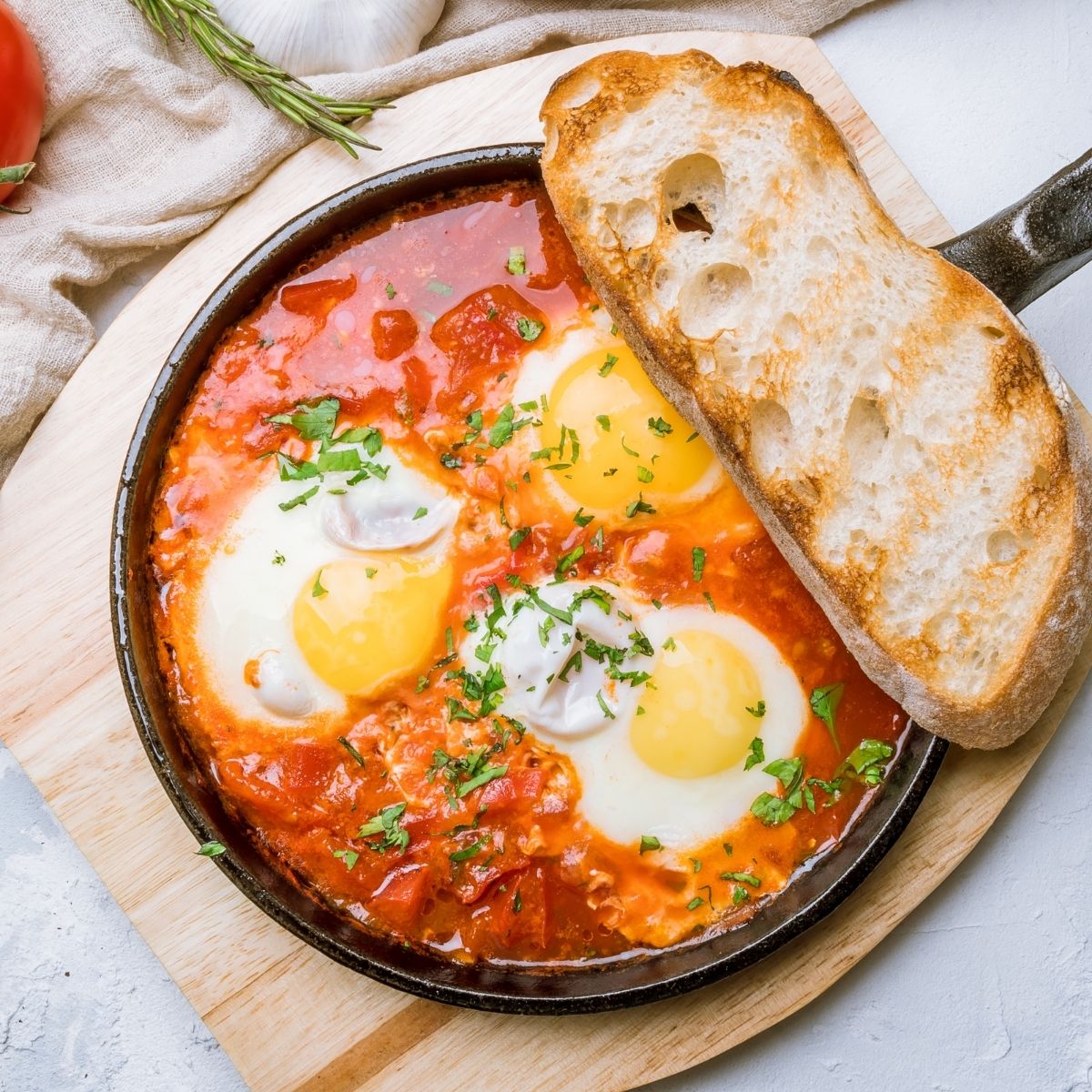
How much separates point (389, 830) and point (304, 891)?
0.85 ft

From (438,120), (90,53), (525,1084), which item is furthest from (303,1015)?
(90,53)

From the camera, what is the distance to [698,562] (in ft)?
8.27

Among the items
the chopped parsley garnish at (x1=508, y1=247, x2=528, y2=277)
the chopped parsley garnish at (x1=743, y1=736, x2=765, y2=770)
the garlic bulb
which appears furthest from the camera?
the garlic bulb

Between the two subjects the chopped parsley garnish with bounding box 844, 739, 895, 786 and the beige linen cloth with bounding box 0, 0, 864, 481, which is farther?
the beige linen cloth with bounding box 0, 0, 864, 481

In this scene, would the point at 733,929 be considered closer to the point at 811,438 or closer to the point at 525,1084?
the point at 525,1084

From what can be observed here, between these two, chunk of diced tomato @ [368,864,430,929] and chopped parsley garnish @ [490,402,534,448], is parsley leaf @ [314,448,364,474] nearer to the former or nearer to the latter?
chopped parsley garnish @ [490,402,534,448]

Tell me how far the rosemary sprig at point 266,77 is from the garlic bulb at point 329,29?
0.15ft

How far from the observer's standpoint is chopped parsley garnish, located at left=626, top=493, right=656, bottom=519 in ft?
8.23

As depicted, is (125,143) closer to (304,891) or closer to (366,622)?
(366,622)

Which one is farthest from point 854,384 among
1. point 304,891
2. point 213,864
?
point 213,864

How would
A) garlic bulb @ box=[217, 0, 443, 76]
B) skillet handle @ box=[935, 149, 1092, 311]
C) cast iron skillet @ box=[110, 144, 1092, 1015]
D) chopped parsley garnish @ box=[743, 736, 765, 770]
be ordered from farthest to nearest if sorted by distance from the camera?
1. garlic bulb @ box=[217, 0, 443, 76]
2. chopped parsley garnish @ box=[743, 736, 765, 770]
3. cast iron skillet @ box=[110, 144, 1092, 1015]
4. skillet handle @ box=[935, 149, 1092, 311]

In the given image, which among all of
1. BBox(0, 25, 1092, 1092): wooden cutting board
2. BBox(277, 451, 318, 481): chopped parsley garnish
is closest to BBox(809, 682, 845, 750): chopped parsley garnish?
BBox(0, 25, 1092, 1092): wooden cutting board

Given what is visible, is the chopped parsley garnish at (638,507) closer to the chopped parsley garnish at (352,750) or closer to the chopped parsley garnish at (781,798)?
the chopped parsley garnish at (781,798)

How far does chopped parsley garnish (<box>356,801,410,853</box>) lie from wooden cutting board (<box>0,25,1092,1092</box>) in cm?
41
